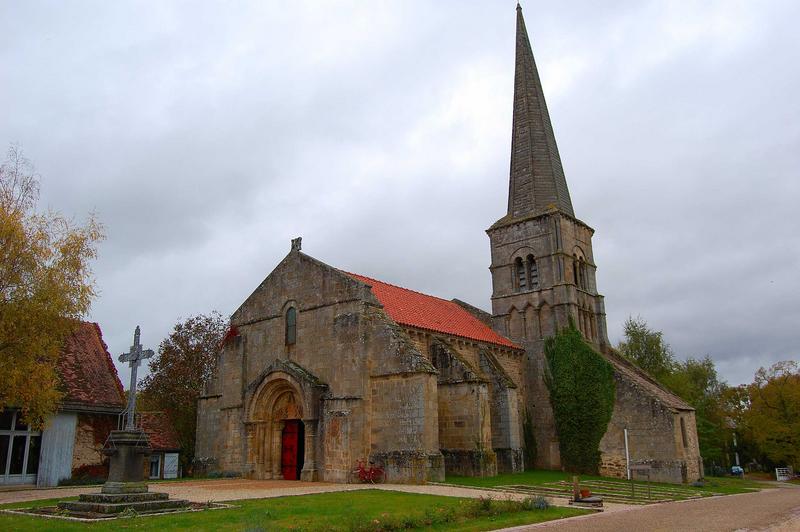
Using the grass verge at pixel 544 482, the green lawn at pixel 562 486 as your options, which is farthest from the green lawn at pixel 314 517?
the grass verge at pixel 544 482

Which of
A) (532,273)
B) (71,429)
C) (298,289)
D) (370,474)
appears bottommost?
(370,474)

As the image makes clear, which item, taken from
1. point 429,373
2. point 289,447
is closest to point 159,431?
point 289,447

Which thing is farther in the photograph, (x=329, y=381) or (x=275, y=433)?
(x=275, y=433)

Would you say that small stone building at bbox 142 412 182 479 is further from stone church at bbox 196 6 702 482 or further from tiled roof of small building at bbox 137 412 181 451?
stone church at bbox 196 6 702 482

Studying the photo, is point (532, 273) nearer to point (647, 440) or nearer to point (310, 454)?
point (647, 440)

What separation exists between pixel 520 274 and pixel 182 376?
21.2 metres

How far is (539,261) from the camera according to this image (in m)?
34.2

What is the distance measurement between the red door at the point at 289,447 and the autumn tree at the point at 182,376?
1216 centimetres

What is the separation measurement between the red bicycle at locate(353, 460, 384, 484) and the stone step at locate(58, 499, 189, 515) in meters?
8.93

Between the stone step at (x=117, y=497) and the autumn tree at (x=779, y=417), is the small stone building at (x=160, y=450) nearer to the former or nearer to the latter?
the stone step at (x=117, y=497)

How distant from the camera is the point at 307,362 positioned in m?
26.3

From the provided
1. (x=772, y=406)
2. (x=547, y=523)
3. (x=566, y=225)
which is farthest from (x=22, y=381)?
(x=772, y=406)

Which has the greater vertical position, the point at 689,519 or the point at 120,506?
the point at 120,506

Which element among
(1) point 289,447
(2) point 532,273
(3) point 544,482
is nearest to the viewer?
(3) point 544,482
